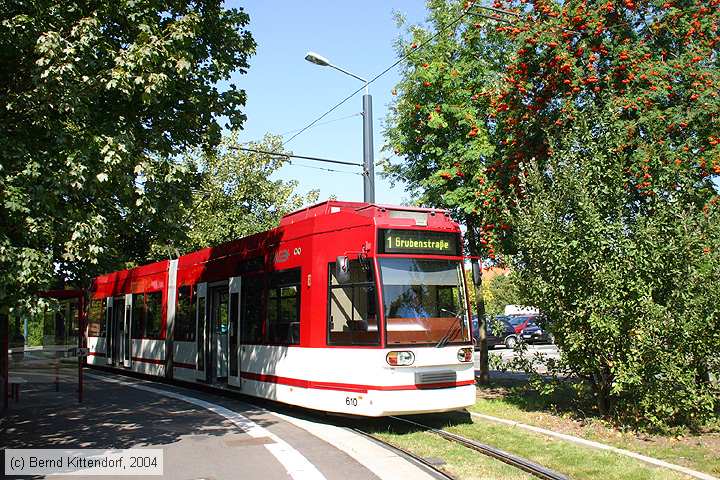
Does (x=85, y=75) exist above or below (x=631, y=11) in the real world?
below

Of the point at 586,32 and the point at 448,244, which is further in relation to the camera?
the point at 586,32

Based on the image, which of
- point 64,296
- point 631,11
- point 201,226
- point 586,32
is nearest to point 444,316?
point 586,32

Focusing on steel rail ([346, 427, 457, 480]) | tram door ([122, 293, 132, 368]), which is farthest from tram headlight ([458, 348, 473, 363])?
tram door ([122, 293, 132, 368])

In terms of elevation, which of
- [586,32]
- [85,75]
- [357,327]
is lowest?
[357,327]

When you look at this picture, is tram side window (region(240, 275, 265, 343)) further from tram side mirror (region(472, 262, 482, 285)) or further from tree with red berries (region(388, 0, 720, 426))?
tree with red berries (region(388, 0, 720, 426))

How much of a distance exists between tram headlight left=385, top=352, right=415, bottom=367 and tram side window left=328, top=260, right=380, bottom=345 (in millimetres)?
281

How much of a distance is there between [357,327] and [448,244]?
2070 mm

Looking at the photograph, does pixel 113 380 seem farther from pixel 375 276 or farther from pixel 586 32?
pixel 586 32

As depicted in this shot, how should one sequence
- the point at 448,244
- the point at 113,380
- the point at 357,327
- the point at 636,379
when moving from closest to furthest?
the point at 636,379 → the point at 357,327 → the point at 448,244 → the point at 113,380

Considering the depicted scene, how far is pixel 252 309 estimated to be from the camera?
13.1 meters

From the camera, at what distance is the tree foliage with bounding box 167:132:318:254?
96.0 feet

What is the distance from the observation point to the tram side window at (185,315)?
16.0 metres

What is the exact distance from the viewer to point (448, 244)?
35.5 ft

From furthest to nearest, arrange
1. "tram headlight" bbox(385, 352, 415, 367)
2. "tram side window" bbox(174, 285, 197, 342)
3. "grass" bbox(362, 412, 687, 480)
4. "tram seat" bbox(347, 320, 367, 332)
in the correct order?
"tram side window" bbox(174, 285, 197, 342) < "tram seat" bbox(347, 320, 367, 332) < "tram headlight" bbox(385, 352, 415, 367) < "grass" bbox(362, 412, 687, 480)
